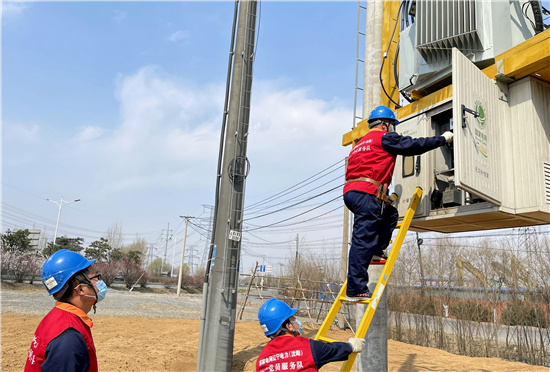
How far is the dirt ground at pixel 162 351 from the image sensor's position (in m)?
8.59

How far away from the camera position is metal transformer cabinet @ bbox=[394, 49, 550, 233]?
4.37m

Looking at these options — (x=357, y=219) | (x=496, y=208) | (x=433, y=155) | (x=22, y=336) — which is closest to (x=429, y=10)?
(x=433, y=155)

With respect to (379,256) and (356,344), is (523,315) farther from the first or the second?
(356,344)

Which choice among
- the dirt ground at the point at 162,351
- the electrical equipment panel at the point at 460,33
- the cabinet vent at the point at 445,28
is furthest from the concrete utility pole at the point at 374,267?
the dirt ground at the point at 162,351

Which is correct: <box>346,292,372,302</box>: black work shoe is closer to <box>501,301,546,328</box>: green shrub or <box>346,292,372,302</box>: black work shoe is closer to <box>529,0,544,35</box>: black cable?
<box>529,0,544,35</box>: black cable

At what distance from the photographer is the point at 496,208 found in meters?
4.63

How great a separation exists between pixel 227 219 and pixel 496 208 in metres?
5.10

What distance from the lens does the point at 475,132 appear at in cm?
449

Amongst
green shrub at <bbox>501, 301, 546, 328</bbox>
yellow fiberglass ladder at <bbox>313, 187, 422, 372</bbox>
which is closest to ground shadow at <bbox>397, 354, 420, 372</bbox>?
green shrub at <bbox>501, 301, 546, 328</bbox>

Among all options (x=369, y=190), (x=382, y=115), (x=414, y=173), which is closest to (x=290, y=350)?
(x=369, y=190)

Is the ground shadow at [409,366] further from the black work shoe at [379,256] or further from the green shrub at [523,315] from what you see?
the black work shoe at [379,256]

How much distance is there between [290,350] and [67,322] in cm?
171

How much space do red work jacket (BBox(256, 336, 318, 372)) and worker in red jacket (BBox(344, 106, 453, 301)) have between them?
90 cm

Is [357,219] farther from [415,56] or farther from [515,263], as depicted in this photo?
[515,263]
